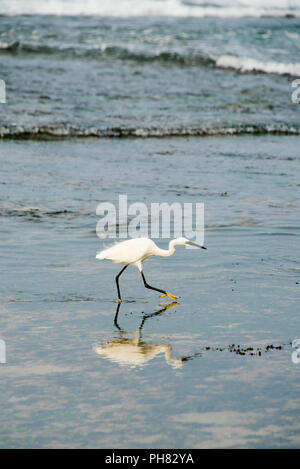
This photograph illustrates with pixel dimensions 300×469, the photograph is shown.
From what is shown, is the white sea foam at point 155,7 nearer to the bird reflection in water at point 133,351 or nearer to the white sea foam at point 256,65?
the white sea foam at point 256,65

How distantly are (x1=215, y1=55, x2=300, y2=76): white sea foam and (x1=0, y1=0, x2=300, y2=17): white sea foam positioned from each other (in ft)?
48.0

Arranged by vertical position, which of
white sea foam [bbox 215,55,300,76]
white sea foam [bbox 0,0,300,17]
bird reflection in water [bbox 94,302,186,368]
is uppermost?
white sea foam [bbox 0,0,300,17]

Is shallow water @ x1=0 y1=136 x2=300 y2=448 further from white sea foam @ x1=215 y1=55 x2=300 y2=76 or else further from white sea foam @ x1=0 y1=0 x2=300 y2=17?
white sea foam @ x1=0 y1=0 x2=300 y2=17

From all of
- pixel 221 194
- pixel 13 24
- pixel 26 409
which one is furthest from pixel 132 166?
pixel 13 24

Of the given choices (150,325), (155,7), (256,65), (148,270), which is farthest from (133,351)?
(155,7)

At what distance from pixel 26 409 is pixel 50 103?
55.2 ft

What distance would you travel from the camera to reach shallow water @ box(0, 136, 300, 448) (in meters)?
4.73

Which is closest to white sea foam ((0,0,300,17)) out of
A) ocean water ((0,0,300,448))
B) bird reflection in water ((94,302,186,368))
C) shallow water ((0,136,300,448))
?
ocean water ((0,0,300,448))

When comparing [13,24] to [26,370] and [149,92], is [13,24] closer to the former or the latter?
[149,92]

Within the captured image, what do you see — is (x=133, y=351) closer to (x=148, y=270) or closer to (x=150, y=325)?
(x=150, y=325)

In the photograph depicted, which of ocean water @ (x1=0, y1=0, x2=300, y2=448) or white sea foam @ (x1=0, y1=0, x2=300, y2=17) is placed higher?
white sea foam @ (x1=0, y1=0, x2=300, y2=17)

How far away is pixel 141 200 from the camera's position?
1179cm

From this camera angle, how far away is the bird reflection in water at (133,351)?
5719 mm

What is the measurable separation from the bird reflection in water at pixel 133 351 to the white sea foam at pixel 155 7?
35.5m
